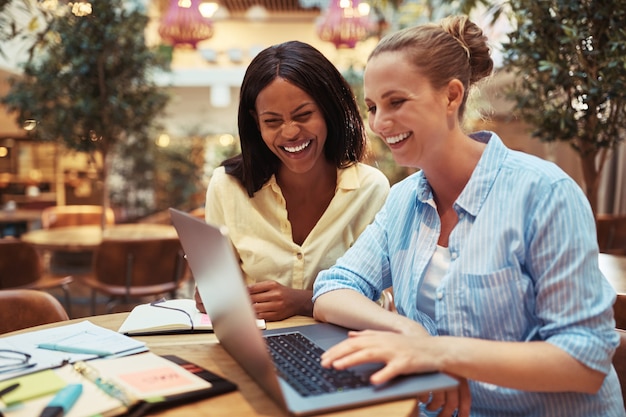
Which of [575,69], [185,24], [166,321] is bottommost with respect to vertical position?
[166,321]

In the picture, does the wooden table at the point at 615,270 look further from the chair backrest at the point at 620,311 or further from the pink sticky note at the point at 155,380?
the pink sticky note at the point at 155,380

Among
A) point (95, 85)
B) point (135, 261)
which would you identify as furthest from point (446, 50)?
point (95, 85)

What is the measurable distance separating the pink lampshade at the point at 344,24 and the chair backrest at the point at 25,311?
5209 mm

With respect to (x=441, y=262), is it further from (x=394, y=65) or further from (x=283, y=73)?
(x=283, y=73)

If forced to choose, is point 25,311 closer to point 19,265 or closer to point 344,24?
point 19,265

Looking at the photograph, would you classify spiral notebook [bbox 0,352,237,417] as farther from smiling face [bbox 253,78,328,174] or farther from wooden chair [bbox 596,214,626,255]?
wooden chair [bbox 596,214,626,255]

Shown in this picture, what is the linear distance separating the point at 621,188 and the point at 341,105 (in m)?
5.08

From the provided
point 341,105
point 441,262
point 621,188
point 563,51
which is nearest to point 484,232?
point 441,262

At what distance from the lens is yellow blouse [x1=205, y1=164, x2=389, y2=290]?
1.97 m

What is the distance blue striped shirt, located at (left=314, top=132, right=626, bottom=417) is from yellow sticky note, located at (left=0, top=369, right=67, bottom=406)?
2.44ft

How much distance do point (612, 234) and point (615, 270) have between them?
2336mm

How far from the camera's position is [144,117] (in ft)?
18.3

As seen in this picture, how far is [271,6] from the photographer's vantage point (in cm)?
1199

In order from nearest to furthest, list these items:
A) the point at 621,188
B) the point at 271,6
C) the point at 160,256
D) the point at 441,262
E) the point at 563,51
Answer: the point at 441,262
the point at 563,51
the point at 160,256
the point at 621,188
the point at 271,6
